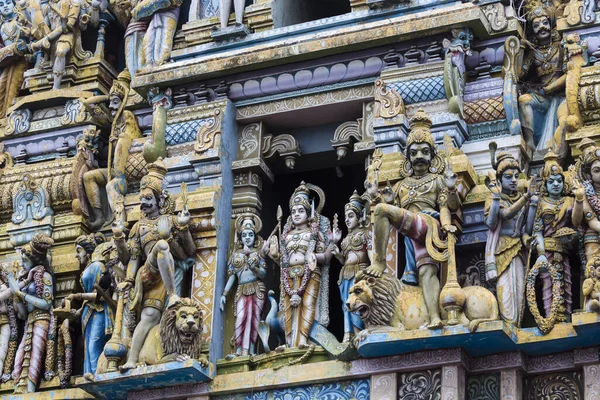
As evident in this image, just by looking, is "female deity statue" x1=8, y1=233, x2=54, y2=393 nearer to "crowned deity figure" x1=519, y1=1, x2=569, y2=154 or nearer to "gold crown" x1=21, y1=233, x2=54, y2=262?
"gold crown" x1=21, y1=233, x2=54, y2=262

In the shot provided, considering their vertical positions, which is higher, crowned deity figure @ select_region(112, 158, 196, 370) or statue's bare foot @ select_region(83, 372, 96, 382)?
crowned deity figure @ select_region(112, 158, 196, 370)

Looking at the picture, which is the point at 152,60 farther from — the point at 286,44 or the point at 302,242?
the point at 302,242

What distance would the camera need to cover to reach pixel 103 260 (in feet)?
71.6

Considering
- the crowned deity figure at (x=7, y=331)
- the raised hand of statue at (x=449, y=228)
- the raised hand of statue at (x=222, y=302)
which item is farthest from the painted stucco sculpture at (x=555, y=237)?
the crowned deity figure at (x=7, y=331)

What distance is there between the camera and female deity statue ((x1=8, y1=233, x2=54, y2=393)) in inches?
858

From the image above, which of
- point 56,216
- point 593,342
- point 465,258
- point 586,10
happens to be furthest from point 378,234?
point 56,216

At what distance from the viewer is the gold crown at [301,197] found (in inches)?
818

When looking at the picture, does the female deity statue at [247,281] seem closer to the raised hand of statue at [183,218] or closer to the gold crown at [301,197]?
the gold crown at [301,197]

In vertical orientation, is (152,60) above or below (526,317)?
above

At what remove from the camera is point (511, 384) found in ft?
61.3

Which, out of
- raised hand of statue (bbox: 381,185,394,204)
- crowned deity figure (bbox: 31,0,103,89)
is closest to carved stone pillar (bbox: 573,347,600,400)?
raised hand of statue (bbox: 381,185,394,204)

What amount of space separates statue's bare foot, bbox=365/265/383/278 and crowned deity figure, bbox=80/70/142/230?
4309mm

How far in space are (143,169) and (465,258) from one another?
4730mm

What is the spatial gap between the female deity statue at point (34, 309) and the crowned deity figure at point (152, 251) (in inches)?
64.6
